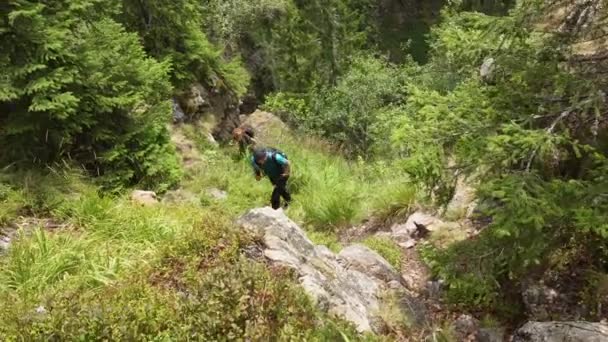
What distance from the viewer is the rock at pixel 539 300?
19.5 feet

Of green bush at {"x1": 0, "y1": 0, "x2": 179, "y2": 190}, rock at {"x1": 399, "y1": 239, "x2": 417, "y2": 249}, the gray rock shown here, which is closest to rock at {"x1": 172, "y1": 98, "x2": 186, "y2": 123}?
the gray rock

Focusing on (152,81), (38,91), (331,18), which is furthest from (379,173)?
(331,18)

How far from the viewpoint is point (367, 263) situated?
7.11 meters

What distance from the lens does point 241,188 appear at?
10570 millimetres

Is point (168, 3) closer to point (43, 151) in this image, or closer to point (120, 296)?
point (43, 151)

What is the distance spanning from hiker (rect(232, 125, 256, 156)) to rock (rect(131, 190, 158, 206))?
2.52 meters

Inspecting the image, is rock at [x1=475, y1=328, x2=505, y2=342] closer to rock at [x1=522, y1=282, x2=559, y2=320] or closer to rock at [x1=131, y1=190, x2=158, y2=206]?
rock at [x1=522, y1=282, x2=559, y2=320]

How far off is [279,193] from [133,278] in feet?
15.4

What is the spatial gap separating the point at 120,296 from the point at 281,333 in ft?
4.11

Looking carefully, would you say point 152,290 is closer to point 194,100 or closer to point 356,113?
point 194,100

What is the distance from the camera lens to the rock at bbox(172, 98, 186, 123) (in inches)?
486

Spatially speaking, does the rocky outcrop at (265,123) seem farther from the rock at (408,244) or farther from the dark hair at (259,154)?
the rock at (408,244)

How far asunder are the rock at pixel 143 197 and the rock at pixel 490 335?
4.61 meters

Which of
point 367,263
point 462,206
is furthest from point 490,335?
point 462,206
